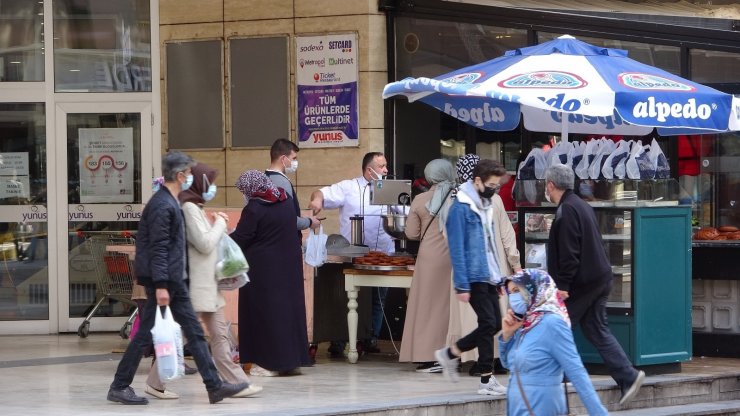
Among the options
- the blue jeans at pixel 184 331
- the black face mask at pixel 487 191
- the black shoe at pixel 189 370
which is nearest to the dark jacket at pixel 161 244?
the blue jeans at pixel 184 331

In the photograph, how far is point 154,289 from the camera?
9359 mm

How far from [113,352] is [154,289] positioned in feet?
12.1

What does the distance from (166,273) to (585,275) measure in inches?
120

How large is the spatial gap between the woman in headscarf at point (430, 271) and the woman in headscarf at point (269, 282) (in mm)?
998

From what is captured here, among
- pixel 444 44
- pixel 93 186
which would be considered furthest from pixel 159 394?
pixel 444 44

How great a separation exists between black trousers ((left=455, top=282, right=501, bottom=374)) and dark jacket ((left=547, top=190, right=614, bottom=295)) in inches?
21.4

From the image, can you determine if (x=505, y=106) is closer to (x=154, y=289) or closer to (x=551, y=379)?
(x=154, y=289)

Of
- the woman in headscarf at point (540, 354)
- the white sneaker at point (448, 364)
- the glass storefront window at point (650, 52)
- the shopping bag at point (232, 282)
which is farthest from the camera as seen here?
the glass storefront window at point (650, 52)

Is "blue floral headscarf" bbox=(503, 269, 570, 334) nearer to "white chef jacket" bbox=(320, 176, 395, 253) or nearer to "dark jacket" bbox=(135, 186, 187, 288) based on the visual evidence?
"dark jacket" bbox=(135, 186, 187, 288)

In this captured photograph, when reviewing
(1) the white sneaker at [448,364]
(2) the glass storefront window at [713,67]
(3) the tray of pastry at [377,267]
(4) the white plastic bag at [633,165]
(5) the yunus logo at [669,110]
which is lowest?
(1) the white sneaker at [448,364]

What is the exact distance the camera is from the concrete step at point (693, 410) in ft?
34.3

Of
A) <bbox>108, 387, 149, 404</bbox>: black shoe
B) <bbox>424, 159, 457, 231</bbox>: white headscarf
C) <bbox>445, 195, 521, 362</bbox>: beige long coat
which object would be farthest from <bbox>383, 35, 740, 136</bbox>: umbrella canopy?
<bbox>108, 387, 149, 404</bbox>: black shoe

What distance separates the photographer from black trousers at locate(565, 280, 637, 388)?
10055 mm

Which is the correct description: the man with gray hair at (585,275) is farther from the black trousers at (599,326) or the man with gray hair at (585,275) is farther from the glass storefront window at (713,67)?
the glass storefront window at (713,67)
